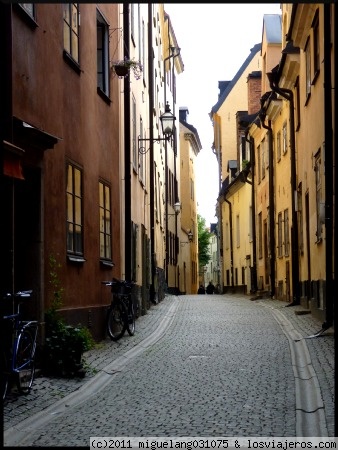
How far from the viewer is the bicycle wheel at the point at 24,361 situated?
31.6 feet

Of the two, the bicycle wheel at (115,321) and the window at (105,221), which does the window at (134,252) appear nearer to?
the window at (105,221)

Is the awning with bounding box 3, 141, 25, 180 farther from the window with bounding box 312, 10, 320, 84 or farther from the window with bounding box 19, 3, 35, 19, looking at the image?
the window with bounding box 312, 10, 320, 84

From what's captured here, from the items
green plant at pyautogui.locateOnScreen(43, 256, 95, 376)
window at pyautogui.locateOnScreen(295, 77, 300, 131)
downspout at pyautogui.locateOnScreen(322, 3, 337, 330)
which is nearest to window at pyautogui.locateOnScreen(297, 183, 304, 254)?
window at pyautogui.locateOnScreen(295, 77, 300, 131)

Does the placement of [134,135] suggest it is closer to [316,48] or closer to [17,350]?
[316,48]

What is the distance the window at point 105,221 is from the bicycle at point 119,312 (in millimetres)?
733

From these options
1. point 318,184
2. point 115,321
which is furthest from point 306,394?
point 318,184

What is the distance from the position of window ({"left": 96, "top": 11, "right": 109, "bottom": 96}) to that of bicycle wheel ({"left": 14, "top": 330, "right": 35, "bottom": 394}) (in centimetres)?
850

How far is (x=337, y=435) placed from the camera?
535cm

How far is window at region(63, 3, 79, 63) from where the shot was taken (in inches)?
558

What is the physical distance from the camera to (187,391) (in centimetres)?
1015

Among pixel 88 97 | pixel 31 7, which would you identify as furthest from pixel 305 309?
pixel 31 7

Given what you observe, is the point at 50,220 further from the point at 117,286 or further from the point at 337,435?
the point at 337,435

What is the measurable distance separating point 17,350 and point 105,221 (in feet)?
27.0

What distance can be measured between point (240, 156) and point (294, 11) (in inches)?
1020
